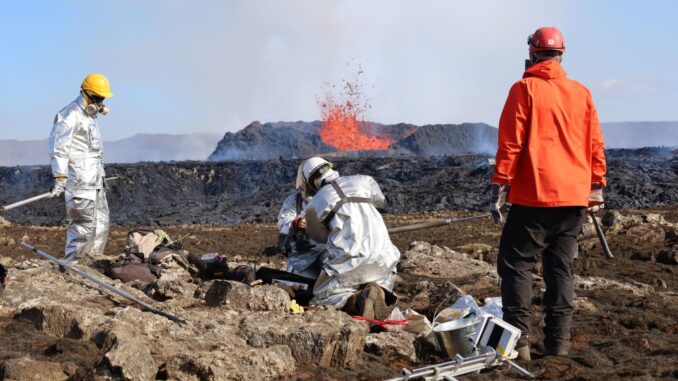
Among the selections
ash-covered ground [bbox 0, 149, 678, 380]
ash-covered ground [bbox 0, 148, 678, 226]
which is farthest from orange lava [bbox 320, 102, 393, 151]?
ash-covered ground [bbox 0, 149, 678, 380]

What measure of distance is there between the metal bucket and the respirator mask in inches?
221

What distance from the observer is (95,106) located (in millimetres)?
9367

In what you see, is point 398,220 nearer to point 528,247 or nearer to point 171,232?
point 171,232

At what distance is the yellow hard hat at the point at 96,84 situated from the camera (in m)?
9.20

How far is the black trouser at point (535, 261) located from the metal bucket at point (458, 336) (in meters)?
0.31

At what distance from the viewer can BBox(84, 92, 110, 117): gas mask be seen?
9.30 meters

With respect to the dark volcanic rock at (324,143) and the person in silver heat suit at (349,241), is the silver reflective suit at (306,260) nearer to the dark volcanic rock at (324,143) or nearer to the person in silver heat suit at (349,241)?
the person in silver heat suit at (349,241)

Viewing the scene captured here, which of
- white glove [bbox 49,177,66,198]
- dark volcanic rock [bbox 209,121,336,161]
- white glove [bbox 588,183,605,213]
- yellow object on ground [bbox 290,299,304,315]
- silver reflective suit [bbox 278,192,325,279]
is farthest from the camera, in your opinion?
dark volcanic rock [bbox 209,121,336,161]

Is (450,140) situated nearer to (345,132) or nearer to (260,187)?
(345,132)

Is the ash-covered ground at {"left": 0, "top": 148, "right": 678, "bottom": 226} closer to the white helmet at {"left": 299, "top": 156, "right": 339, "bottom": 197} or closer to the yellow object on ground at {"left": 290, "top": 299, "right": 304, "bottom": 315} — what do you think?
the white helmet at {"left": 299, "top": 156, "right": 339, "bottom": 197}

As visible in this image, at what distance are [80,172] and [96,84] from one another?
39.2 inches

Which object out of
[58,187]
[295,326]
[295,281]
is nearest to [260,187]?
[58,187]

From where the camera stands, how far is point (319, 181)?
7539mm

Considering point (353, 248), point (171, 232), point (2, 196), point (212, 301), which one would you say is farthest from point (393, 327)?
point (2, 196)
